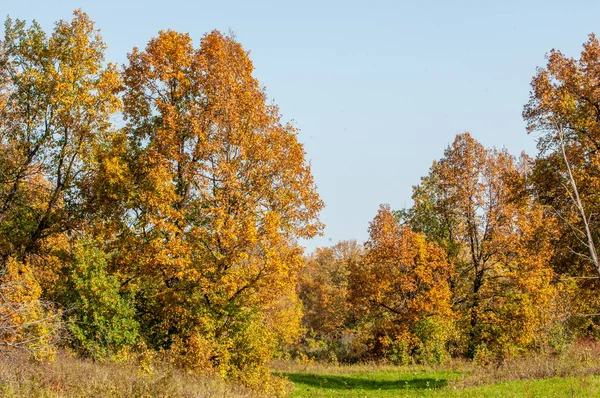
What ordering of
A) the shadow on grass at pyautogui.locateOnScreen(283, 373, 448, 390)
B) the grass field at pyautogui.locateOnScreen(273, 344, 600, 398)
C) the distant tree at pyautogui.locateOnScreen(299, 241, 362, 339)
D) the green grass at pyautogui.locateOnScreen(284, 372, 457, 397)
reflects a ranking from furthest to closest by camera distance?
the distant tree at pyautogui.locateOnScreen(299, 241, 362, 339), the shadow on grass at pyautogui.locateOnScreen(283, 373, 448, 390), the green grass at pyautogui.locateOnScreen(284, 372, 457, 397), the grass field at pyautogui.locateOnScreen(273, 344, 600, 398)

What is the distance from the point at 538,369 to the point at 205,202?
15.0 meters

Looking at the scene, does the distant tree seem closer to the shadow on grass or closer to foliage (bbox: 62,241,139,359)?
the shadow on grass

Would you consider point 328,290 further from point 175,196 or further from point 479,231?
point 175,196

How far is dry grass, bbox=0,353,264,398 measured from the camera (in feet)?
42.7

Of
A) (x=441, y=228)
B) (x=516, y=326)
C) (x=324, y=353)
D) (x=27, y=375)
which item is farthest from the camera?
(x=324, y=353)

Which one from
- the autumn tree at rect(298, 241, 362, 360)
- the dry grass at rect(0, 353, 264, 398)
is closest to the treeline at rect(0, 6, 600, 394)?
the dry grass at rect(0, 353, 264, 398)

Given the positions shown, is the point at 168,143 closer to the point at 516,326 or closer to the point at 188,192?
the point at 188,192

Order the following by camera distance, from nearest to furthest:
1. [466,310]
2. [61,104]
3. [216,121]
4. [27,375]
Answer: [27,375] → [216,121] → [61,104] → [466,310]

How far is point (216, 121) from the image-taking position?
68.9 feet

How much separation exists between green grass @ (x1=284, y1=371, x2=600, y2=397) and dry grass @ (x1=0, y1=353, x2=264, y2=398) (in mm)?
8967

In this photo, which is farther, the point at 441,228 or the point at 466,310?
the point at 441,228

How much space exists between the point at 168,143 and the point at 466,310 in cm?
2067

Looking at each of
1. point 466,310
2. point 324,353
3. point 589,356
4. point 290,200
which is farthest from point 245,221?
point 324,353

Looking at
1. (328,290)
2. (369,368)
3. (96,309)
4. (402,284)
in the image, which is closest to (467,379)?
(402,284)
